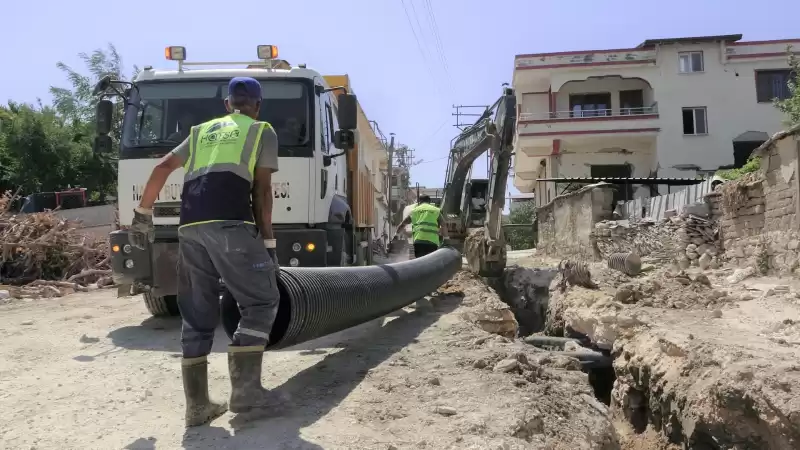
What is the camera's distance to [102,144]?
6430 millimetres

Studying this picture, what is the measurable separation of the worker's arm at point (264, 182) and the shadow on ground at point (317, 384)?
0.96 m

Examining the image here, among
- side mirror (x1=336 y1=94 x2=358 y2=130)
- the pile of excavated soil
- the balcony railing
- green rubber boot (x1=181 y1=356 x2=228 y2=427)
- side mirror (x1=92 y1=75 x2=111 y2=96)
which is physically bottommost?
the pile of excavated soil

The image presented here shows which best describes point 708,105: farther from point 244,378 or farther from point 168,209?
point 244,378

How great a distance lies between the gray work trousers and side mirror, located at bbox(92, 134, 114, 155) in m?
3.71

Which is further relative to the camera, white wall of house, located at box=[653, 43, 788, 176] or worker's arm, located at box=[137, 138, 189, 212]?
white wall of house, located at box=[653, 43, 788, 176]

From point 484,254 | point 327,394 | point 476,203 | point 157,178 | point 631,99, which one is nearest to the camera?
point 157,178

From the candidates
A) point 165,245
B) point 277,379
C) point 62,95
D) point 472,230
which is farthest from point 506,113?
point 62,95

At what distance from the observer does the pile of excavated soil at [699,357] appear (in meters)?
4.13

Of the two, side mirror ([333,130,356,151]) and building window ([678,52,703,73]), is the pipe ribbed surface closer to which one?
side mirror ([333,130,356,151])

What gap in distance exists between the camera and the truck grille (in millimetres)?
5934

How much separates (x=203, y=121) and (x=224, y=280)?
3332 mm

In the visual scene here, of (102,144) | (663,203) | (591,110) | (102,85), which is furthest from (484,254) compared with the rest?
(591,110)

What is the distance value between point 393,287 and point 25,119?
22.6 m

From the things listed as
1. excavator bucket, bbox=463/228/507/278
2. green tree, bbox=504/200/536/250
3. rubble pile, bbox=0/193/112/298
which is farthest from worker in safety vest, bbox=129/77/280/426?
green tree, bbox=504/200/536/250
